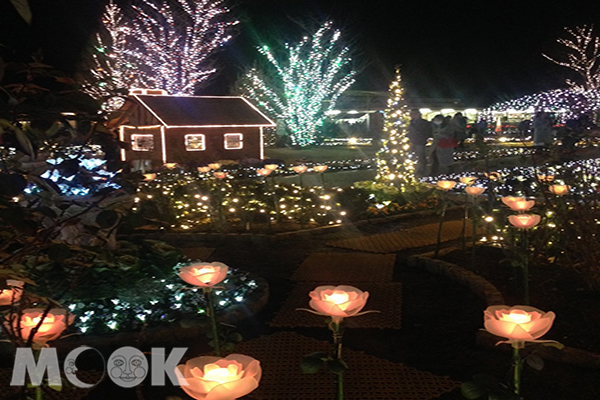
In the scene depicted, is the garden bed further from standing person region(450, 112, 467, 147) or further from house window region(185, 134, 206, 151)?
house window region(185, 134, 206, 151)

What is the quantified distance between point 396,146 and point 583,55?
86.3ft

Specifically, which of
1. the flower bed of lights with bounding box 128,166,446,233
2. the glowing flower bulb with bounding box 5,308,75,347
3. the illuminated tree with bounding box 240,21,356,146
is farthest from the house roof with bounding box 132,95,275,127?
the glowing flower bulb with bounding box 5,308,75,347

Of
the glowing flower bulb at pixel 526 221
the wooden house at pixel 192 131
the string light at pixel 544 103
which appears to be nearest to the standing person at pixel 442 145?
the wooden house at pixel 192 131

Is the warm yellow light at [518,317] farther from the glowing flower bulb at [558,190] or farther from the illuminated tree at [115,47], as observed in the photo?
the illuminated tree at [115,47]

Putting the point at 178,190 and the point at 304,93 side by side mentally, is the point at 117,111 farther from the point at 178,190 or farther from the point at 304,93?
the point at 304,93

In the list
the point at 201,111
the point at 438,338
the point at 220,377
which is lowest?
the point at 438,338

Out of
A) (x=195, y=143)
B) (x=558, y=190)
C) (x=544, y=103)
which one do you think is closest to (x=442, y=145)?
(x=195, y=143)

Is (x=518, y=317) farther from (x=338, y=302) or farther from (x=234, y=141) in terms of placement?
(x=234, y=141)

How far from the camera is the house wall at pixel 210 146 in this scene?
56.0ft

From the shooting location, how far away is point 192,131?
17.4 meters

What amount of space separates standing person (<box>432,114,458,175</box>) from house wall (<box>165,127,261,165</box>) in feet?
21.3

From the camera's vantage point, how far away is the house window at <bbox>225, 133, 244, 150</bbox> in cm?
1816

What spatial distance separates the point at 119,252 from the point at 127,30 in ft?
89.8

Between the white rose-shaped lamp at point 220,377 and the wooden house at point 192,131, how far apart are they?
14756 mm
